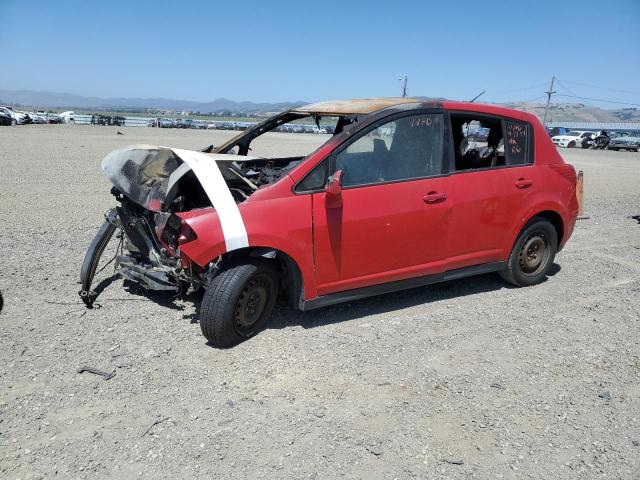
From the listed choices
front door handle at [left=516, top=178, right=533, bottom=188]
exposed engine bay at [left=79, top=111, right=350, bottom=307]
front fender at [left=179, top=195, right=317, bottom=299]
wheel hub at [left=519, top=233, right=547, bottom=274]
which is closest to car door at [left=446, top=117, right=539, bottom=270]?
front door handle at [left=516, top=178, right=533, bottom=188]

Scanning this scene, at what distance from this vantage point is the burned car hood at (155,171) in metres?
3.89

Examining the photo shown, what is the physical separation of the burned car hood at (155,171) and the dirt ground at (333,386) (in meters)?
1.14

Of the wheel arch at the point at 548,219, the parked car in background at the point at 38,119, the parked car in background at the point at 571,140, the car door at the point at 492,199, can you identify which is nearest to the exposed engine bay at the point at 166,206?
the car door at the point at 492,199

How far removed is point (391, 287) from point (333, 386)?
1298mm

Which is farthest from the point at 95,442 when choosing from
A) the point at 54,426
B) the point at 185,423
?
the point at 185,423

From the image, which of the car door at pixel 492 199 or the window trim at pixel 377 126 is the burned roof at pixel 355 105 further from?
the car door at pixel 492 199

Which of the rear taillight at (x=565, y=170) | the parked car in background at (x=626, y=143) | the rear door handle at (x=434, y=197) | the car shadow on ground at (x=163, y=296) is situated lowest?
the parked car in background at (x=626, y=143)

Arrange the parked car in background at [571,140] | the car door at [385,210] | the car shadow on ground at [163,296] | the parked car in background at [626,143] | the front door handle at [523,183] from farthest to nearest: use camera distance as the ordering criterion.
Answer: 1. the parked car in background at [571,140]
2. the parked car in background at [626,143]
3. the front door handle at [523,183]
4. the car shadow on ground at [163,296]
5. the car door at [385,210]

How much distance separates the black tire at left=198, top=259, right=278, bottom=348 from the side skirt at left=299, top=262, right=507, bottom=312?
34 centimetres

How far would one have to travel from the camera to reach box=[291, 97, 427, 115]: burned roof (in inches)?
173

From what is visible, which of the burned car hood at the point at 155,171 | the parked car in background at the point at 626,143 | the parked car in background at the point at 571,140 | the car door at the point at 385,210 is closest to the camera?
the burned car hood at the point at 155,171

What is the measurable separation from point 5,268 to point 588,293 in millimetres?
6486

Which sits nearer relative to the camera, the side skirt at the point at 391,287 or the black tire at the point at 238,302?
the black tire at the point at 238,302

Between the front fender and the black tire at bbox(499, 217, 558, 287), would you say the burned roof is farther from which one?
the black tire at bbox(499, 217, 558, 287)
